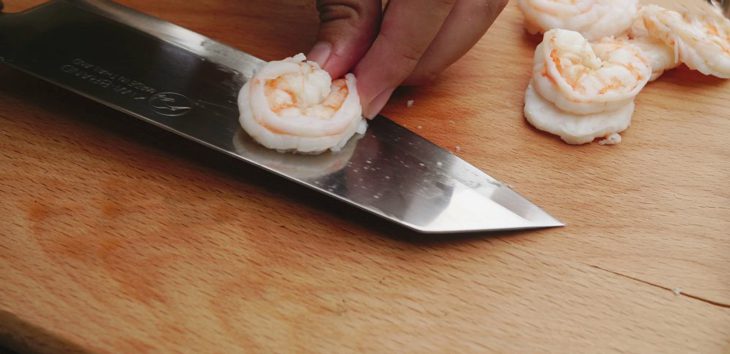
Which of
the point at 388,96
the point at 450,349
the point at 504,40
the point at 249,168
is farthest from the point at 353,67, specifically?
the point at 450,349

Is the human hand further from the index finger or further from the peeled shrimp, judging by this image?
the peeled shrimp

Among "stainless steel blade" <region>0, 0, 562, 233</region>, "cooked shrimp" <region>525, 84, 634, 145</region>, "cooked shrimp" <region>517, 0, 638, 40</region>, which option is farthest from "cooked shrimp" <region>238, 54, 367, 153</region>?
"cooked shrimp" <region>517, 0, 638, 40</region>

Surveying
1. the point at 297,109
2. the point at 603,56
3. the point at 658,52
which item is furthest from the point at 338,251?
the point at 658,52

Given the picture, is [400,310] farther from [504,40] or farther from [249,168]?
[504,40]

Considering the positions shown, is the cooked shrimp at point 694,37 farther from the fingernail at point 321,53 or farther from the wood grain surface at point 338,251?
the fingernail at point 321,53

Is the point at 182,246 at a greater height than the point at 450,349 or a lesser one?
greater

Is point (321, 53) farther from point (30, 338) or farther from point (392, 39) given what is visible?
point (30, 338)

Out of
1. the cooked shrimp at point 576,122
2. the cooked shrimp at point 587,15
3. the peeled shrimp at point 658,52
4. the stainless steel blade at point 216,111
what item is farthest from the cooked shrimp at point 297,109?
the peeled shrimp at point 658,52
